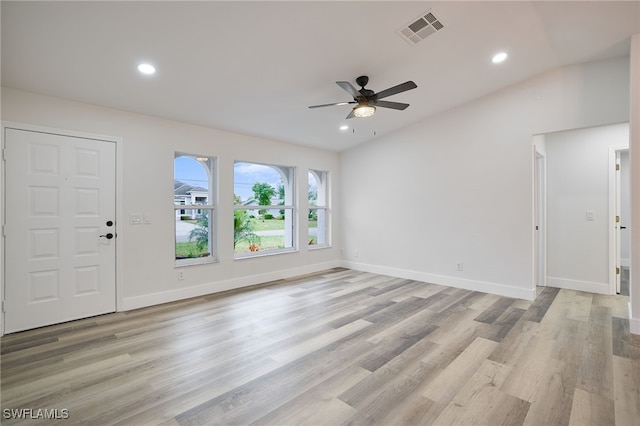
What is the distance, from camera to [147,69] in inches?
119

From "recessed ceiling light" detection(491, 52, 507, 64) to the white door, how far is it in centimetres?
479

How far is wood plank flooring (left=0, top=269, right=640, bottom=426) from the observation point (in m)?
1.92

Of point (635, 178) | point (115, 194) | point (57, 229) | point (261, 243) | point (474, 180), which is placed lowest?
point (261, 243)

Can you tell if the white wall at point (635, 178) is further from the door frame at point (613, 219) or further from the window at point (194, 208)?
the window at point (194, 208)

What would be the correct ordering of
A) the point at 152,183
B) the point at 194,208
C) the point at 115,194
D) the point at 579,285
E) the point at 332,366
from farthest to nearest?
the point at 579,285 < the point at 194,208 < the point at 152,183 < the point at 115,194 < the point at 332,366

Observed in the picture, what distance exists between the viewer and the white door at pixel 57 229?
3162 millimetres

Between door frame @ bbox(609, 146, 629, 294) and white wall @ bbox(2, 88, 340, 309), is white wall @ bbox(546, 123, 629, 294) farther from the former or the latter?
white wall @ bbox(2, 88, 340, 309)

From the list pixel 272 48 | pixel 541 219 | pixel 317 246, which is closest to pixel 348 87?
pixel 272 48

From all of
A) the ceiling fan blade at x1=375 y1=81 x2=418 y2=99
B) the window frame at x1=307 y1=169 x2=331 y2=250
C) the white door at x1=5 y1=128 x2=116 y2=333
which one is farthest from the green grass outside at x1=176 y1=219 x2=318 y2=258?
the ceiling fan blade at x1=375 y1=81 x2=418 y2=99

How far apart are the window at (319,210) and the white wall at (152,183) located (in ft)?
5.50

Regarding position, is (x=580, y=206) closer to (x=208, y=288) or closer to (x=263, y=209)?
(x=263, y=209)

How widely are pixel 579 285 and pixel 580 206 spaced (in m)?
1.24

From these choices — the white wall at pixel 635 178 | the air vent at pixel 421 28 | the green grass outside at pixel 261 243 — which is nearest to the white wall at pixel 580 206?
the white wall at pixel 635 178

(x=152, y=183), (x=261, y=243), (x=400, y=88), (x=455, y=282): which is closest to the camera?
(x=400, y=88)
